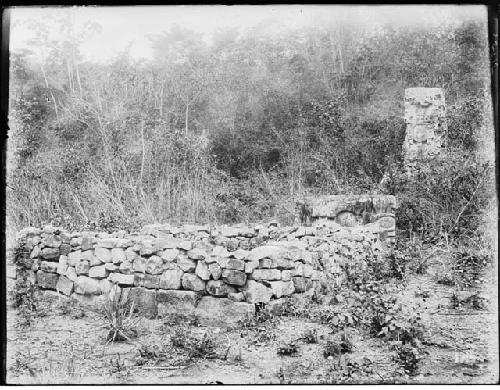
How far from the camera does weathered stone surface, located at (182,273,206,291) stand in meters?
5.57

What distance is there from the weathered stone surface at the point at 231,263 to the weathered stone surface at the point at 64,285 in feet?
5.69

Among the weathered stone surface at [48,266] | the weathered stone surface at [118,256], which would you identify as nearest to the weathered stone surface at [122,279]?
the weathered stone surface at [118,256]

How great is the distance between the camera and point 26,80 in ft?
19.0

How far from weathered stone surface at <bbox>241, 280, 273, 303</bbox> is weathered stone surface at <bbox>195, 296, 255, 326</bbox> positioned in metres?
0.08

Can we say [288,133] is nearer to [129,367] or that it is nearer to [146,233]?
[146,233]

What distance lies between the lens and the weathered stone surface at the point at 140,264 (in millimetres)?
5660

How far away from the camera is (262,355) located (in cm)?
527

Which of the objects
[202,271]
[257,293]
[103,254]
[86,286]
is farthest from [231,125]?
[86,286]

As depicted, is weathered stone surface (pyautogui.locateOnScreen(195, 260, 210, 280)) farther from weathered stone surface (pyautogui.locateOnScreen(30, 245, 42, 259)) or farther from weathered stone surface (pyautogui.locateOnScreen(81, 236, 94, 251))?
weathered stone surface (pyautogui.locateOnScreen(30, 245, 42, 259))

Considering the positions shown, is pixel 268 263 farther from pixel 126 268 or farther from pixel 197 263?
pixel 126 268

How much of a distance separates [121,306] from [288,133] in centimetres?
271

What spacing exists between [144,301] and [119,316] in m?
0.31

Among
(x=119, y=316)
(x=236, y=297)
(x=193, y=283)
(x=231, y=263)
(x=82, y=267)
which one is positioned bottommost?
(x=119, y=316)

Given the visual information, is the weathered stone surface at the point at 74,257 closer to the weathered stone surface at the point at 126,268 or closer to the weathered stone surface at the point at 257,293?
the weathered stone surface at the point at 126,268
